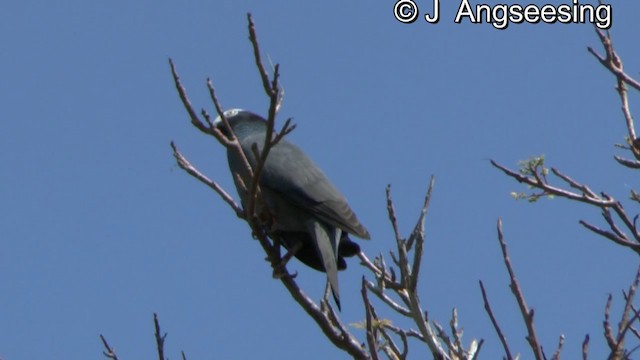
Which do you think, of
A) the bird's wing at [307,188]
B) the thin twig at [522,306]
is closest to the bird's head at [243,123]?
the bird's wing at [307,188]

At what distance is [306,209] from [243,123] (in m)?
1.23

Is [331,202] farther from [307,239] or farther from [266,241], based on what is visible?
[266,241]

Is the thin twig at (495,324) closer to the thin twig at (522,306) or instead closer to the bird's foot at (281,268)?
the thin twig at (522,306)

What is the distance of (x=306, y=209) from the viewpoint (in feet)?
18.1

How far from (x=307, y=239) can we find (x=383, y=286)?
1609mm

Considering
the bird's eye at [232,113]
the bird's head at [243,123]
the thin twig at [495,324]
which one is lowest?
the thin twig at [495,324]

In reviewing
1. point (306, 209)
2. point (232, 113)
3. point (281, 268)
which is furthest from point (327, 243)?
point (232, 113)

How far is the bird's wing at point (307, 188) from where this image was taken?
17.8ft

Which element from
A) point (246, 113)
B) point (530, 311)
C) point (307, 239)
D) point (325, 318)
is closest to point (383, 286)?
point (325, 318)

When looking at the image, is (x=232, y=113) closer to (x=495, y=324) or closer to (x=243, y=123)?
(x=243, y=123)

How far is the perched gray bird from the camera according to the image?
5.35 m

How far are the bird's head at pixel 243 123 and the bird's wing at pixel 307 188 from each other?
52 cm

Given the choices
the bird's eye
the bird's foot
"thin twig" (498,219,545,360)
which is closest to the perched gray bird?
the bird's foot

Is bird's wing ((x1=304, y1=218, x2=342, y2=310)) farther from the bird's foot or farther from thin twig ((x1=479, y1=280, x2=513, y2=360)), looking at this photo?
thin twig ((x1=479, y1=280, x2=513, y2=360))
